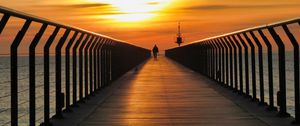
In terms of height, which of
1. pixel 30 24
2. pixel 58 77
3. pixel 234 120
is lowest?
pixel 234 120

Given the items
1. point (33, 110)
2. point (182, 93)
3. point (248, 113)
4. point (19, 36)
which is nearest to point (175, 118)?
point (248, 113)

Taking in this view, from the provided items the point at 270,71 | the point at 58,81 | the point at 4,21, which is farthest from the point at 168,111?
the point at 4,21

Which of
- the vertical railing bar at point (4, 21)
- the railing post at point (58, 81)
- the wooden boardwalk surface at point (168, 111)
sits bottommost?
the wooden boardwalk surface at point (168, 111)

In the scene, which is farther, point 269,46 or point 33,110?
point 269,46

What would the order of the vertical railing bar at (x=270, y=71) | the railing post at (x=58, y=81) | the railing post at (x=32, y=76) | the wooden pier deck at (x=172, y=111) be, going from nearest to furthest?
the railing post at (x=32, y=76) → the wooden pier deck at (x=172, y=111) → the railing post at (x=58, y=81) → the vertical railing bar at (x=270, y=71)

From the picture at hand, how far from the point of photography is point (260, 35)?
8.34 meters

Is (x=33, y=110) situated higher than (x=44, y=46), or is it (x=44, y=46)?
(x=44, y=46)

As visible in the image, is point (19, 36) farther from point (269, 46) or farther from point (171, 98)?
point (171, 98)

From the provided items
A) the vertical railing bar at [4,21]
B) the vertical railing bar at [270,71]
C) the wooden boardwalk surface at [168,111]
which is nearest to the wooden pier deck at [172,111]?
the wooden boardwalk surface at [168,111]

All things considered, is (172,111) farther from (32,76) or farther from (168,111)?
(32,76)

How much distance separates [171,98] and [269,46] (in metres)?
2.53

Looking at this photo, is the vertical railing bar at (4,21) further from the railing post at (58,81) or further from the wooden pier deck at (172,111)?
the railing post at (58,81)

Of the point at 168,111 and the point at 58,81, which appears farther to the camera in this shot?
the point at 168,111

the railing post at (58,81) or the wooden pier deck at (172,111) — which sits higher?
the railing post at (58,81)
